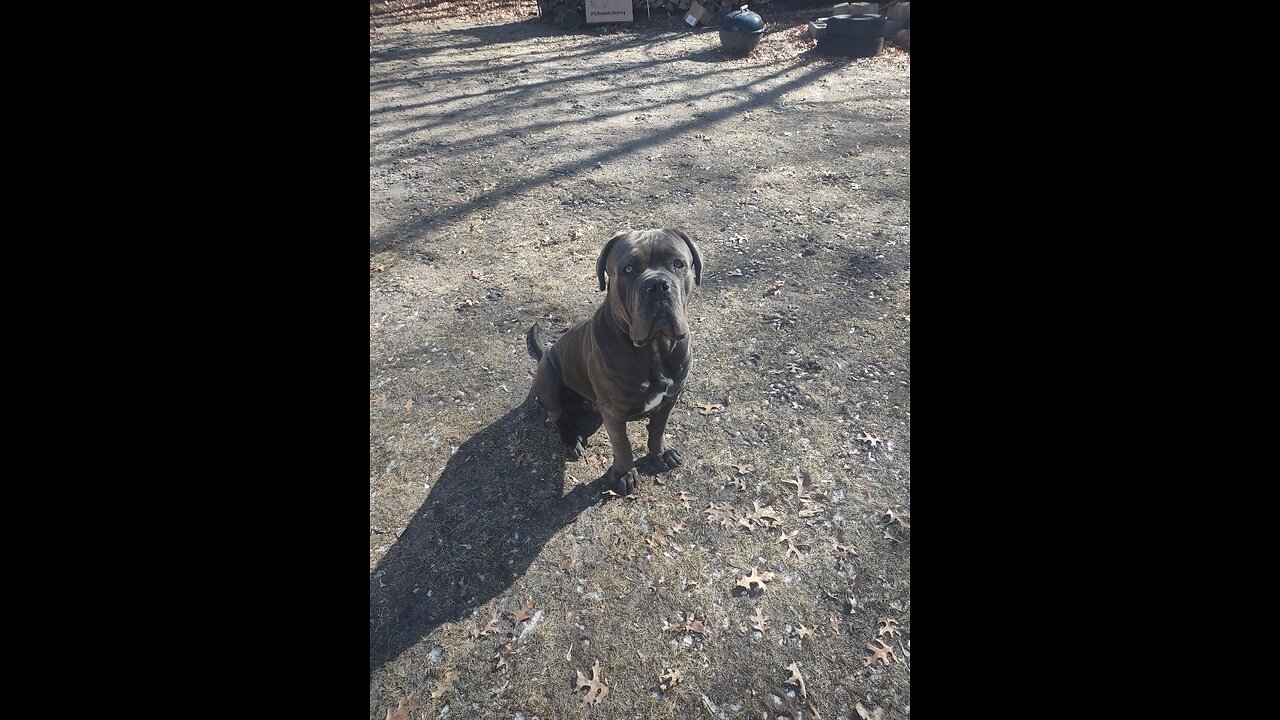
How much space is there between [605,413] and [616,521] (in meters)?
0.81

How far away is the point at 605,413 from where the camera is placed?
3.70 metres

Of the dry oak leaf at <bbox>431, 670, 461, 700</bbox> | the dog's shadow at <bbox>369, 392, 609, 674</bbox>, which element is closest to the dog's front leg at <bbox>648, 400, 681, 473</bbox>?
the dog's shadow at <bbox>369, 392, 609, 674</bbox>

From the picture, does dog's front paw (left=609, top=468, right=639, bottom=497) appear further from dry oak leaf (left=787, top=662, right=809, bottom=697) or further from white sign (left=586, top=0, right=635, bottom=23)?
white sign (left=586, top=0, right=635, bottom=23)

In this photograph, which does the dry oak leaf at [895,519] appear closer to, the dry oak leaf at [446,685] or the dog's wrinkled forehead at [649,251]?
the dog's wrinkled forehead at [649,251]

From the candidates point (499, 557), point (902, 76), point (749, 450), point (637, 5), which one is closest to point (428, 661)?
point (499, 557)

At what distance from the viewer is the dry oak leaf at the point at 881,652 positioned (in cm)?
323

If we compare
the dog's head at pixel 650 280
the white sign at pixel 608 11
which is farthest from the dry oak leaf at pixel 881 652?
the white sign at pixel 608 11

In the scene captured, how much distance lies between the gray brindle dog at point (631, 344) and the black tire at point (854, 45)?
13607 millimetres

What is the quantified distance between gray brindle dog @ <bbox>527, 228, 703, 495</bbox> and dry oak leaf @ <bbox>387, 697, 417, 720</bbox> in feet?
5.55

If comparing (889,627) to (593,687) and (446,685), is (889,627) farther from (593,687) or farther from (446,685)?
(446,685)

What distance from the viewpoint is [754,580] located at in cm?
364

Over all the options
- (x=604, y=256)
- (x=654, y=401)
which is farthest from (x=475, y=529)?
(x=604, y=256)

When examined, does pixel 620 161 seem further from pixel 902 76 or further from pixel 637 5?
pixel 637 5

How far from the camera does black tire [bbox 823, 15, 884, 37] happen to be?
1423 cm
